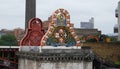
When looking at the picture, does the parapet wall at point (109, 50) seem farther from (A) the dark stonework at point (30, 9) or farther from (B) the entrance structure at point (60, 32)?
(A) the dark stonework at point (30, 9)

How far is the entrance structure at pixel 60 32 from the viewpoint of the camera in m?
37.9

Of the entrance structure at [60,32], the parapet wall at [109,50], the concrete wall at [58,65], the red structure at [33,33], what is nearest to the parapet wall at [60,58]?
the concrete wall at [58,65]

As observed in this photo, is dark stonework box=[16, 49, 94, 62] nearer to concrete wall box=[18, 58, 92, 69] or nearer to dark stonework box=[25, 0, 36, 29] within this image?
concrete wall box=[18, 58, 92, 69]

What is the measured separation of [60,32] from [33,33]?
8.54 metres

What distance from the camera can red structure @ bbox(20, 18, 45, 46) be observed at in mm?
45531

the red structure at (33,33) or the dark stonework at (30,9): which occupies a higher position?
the dark stonework at (30,9)

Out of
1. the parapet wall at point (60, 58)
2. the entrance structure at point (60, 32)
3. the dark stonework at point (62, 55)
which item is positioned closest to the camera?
the dark stonework at point (62, 55)

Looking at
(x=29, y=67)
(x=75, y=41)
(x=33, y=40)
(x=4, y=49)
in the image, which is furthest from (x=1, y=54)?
(x=75, y=41)

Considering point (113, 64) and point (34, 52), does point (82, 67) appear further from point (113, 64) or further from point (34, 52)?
point (113, 64)

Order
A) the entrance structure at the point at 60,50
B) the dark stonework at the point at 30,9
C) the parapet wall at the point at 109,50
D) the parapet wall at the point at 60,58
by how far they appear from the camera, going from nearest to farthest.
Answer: the parapet wall at the point at 60,58 < the entrance structure at the point at 60,50 < the parapet wall at the point at 109,50 < the dark stonework at the point at 30,9

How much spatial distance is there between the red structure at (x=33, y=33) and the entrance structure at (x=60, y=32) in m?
7.37

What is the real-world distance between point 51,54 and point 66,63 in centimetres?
219

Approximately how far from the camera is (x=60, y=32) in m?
38.4

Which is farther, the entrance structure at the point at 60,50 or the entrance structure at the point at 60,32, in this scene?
the entrance structure at the point at 60,32
